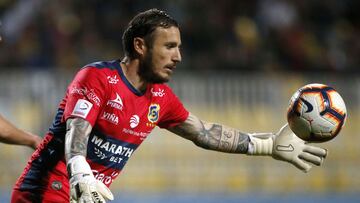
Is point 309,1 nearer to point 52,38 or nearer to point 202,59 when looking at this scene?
point 202,59

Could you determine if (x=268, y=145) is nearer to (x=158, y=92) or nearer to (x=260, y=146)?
(x=260, y=146)

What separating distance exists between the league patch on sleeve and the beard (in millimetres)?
563

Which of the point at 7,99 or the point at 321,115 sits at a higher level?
the point at 321,115

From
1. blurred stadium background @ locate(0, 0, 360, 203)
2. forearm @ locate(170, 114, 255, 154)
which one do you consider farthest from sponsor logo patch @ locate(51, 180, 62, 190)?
blurred stadium background @ locate(0, 0, 360, 203)

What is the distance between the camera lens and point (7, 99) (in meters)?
13.5

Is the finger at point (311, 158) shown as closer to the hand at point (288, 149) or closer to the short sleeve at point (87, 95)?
the hand at point (288, 149)

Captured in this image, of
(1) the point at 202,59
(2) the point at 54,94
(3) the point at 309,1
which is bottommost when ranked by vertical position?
(2) the point at 54,94

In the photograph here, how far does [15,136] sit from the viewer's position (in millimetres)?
6910

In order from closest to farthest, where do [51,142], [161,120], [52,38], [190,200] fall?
1. [51,142]
2. [161,120]
3. [190,200]
4. [52,38]

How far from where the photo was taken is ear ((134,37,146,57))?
6.16 meters

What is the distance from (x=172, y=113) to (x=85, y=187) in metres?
1.35

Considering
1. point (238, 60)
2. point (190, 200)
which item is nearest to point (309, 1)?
point (238, 60)

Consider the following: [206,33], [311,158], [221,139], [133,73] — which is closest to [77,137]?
[133,73]

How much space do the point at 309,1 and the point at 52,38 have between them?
15.4ft
